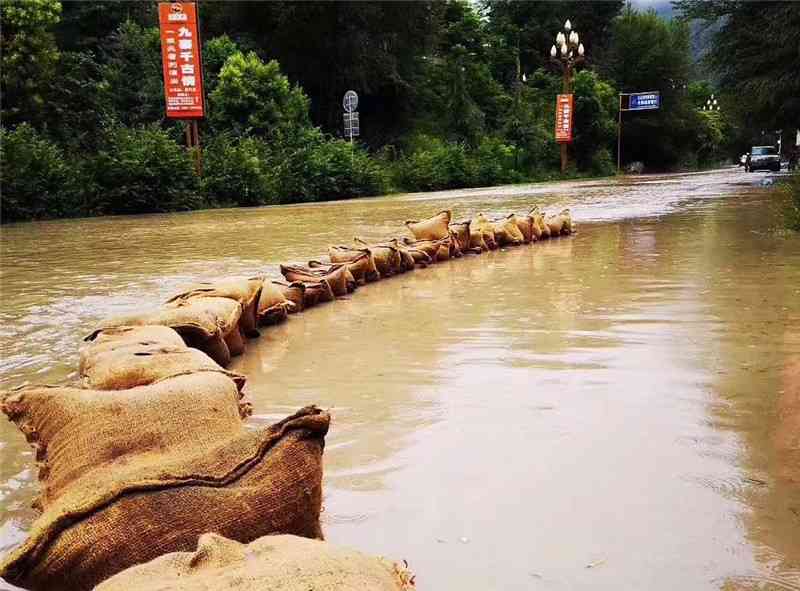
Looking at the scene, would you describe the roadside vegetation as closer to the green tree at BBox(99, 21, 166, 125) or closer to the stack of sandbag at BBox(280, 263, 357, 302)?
the green tree at BBox(99, 21, 166, 125)

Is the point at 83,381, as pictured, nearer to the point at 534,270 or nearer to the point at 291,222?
the point at 534,270

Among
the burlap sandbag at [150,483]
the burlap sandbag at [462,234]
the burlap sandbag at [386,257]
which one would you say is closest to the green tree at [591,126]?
the burlap sandbag at [462,234]

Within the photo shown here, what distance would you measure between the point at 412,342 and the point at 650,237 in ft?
16.7

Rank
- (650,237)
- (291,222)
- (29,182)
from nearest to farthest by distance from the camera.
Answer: (650,237)
(291,222)
(29,182)

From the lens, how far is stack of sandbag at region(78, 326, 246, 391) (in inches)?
89.6

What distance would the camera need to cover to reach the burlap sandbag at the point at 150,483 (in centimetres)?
144

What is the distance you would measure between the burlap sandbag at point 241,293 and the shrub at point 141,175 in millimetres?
11931

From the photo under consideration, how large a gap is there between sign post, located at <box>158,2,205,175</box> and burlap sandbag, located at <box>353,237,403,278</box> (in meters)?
11.8

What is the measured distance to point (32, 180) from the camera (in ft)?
45.0

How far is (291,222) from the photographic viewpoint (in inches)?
448

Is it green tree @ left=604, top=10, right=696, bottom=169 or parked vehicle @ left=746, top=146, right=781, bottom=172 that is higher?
green tree @ left=604, top=10, right=696, bottom=169

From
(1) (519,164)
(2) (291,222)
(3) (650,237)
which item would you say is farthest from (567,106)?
(3) (650,237)

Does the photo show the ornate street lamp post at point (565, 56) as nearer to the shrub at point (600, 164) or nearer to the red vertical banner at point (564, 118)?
the red vertical banner at point (564, 118)

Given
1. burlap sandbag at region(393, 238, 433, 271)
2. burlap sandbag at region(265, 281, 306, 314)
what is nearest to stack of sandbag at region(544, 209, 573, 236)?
burlap sandbag at region(393, 238, 433, 271)
